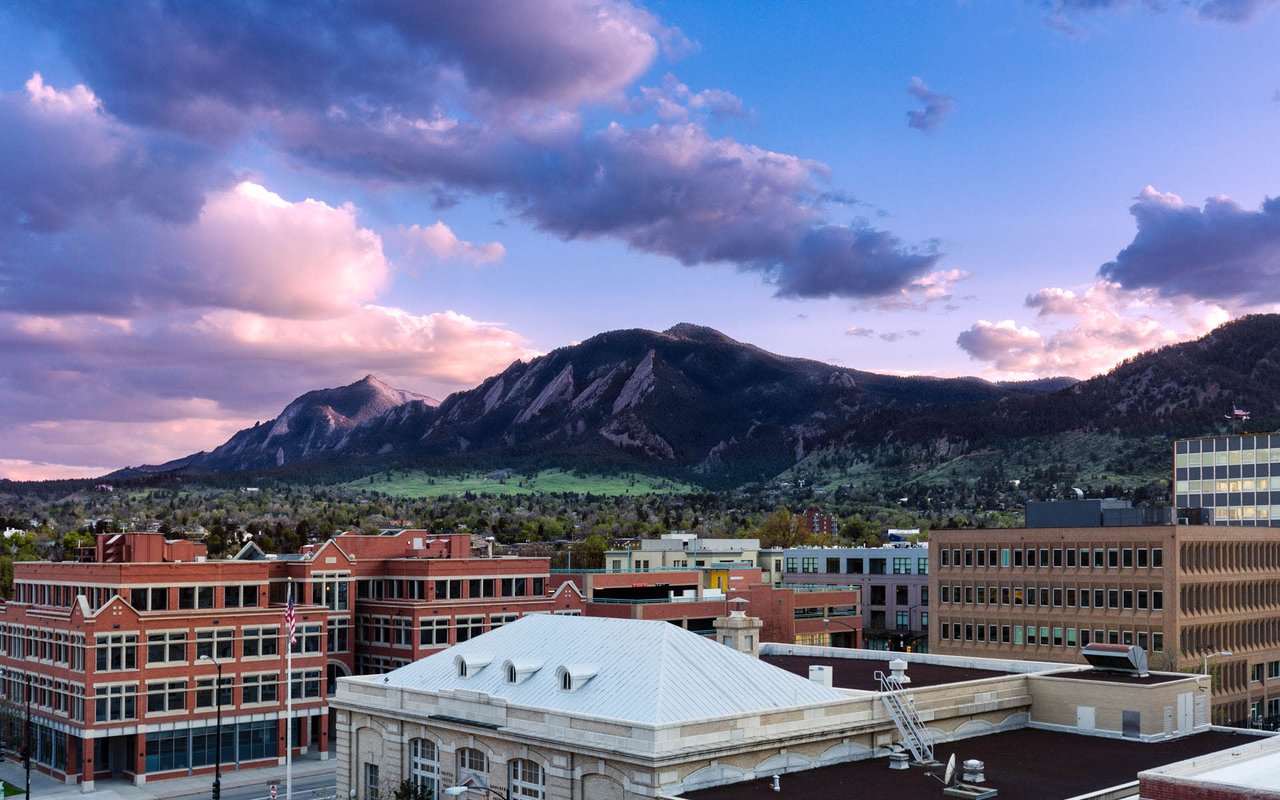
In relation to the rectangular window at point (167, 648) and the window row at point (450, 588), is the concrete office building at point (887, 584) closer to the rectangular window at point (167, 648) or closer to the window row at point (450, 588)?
the window row at point (450, 588)

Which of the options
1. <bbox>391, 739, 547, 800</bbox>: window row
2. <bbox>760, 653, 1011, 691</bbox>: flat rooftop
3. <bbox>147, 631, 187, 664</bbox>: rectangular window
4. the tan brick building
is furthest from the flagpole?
the tan brick building

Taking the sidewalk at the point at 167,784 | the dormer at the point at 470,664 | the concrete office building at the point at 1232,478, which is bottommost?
the sidewalk at the point at 167,784

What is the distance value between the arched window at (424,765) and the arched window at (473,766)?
189 centimetres

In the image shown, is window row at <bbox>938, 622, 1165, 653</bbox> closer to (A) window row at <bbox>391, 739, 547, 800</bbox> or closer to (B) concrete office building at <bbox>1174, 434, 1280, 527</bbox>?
(B) concrete office building at <bbox>1174, 434, 1280, 527</bbox>

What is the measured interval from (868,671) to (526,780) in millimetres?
28414

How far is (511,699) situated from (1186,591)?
68.6 meters

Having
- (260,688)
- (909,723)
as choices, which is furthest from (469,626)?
(909,723)

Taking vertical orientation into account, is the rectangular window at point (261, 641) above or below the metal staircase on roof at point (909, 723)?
Answer: below

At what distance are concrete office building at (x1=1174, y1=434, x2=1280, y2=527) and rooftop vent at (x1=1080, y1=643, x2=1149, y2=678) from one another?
90944mm

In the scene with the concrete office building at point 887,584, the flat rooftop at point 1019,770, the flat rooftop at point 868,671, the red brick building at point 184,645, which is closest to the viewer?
the flat rooftop at point 1019,770

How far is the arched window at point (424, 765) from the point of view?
57.6 metres

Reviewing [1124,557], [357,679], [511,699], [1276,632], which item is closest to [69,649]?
[357,679]

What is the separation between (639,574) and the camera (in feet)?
433

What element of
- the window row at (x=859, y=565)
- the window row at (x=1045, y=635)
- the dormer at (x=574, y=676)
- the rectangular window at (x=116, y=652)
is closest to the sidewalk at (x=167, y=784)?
the rectangular window at (x=116, y=652)
